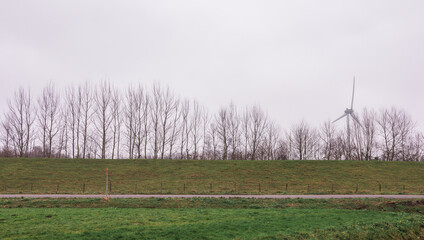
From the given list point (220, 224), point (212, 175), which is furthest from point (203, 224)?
point (212, 175)

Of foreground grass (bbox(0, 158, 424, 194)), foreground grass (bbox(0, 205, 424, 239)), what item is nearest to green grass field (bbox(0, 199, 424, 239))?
foreground grass (bbox(0, 205, 424, 239))

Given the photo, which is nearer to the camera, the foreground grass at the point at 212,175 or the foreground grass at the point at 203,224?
the foreground grass at the point at 203,224

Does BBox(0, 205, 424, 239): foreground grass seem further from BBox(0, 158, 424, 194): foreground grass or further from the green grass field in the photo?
BBox(0, 158, 424, 194): foreground grass

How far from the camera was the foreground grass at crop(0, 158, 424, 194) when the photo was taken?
109ft

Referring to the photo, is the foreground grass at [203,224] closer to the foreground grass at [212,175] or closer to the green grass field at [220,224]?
the green grass field at [220,224]

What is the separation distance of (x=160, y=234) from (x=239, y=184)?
1050 inches

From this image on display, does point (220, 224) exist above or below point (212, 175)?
above

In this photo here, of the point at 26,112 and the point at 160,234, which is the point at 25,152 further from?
the point at 160,234

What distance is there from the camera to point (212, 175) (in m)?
41.2

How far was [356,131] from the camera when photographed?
73.8m

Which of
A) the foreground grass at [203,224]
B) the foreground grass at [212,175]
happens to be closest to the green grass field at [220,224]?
the foreground grass at [203,224]

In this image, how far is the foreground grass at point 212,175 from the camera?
1303 inches

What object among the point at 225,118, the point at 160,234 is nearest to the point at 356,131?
the point at 225,118

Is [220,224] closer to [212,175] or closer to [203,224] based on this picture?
[203,224]
